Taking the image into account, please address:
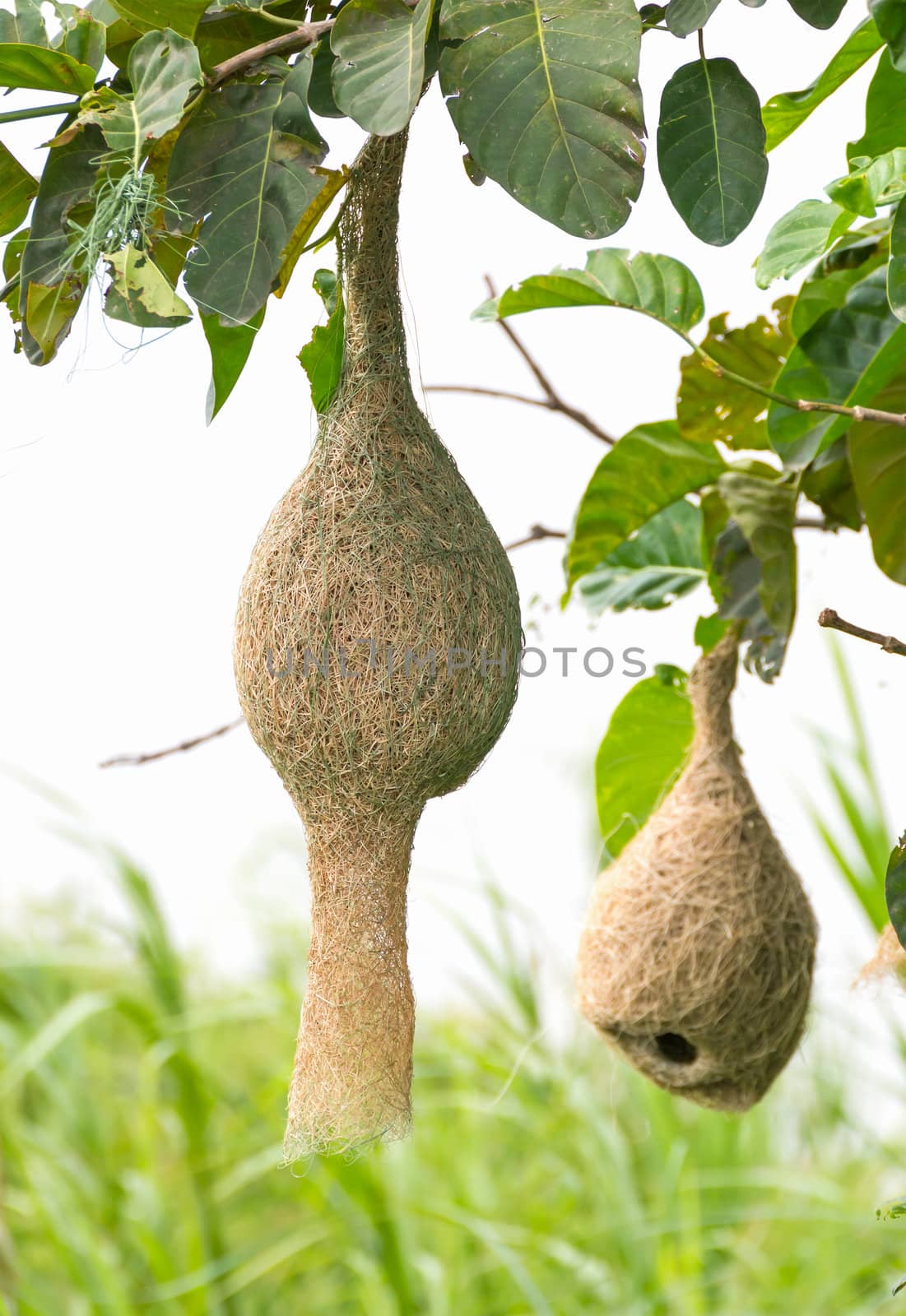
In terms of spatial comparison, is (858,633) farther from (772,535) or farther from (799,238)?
(772,535)

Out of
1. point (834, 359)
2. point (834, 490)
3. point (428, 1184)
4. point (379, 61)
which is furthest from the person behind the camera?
point (428, 1184)

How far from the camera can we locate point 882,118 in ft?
2.98

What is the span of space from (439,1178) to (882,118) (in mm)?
2441

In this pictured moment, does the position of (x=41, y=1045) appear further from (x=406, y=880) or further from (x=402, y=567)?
(x=402, y=567)

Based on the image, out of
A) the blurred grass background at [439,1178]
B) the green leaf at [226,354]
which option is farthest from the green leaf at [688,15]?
the blurred grass background at [439,1178]

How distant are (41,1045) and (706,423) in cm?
164

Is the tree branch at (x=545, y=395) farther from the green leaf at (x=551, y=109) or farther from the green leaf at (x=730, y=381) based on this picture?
the green leaf at (x=551, y=109)

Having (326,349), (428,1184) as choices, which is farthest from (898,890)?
(428,1184)

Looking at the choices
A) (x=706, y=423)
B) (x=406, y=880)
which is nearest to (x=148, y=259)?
(x=406, y=880)

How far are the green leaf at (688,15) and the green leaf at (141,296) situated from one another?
0.28 meters

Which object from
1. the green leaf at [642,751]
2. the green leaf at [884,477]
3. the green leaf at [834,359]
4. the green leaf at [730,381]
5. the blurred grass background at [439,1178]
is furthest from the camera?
the blurred grass background at [439,1178]

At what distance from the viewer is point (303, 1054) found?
0.81m

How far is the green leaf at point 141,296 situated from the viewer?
0.63m

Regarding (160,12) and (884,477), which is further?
(884,477)
